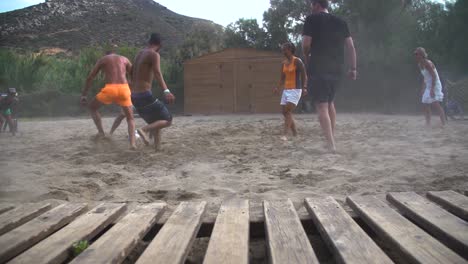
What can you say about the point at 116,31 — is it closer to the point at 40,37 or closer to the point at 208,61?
the point at 40,37

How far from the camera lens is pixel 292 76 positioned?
21.6 ft

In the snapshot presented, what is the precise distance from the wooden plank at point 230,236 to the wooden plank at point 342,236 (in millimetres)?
388

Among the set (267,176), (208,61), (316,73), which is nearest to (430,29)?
(208,61)

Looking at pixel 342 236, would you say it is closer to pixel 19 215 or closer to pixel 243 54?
pixel 19 215

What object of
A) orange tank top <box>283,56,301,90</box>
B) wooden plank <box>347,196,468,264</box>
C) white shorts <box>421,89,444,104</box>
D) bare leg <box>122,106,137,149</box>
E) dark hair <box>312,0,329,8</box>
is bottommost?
wooden plank <box>347,196,468,264</box>

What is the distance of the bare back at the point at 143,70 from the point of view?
5422mm

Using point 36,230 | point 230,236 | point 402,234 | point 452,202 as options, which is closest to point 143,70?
point 36,230

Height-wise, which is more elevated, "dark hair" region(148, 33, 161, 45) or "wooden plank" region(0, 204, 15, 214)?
"dark hair" region(148, 33, 161, 45)

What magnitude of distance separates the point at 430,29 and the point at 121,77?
472 inches

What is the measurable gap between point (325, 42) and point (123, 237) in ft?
12.5

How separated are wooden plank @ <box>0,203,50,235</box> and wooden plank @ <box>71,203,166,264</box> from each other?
1.88 ft

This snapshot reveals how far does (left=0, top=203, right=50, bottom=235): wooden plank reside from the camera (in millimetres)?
2266

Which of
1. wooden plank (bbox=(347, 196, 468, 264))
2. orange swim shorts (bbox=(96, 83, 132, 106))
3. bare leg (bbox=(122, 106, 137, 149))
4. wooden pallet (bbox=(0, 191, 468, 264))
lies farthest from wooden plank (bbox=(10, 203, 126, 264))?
orange swim shorts (bbox=(96, 83, 132, 106))

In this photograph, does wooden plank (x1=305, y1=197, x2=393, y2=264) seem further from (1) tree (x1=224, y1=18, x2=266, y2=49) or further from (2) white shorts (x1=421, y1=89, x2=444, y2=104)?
(1) tree (x1=224, y1=18, x2=266, y2=49)
